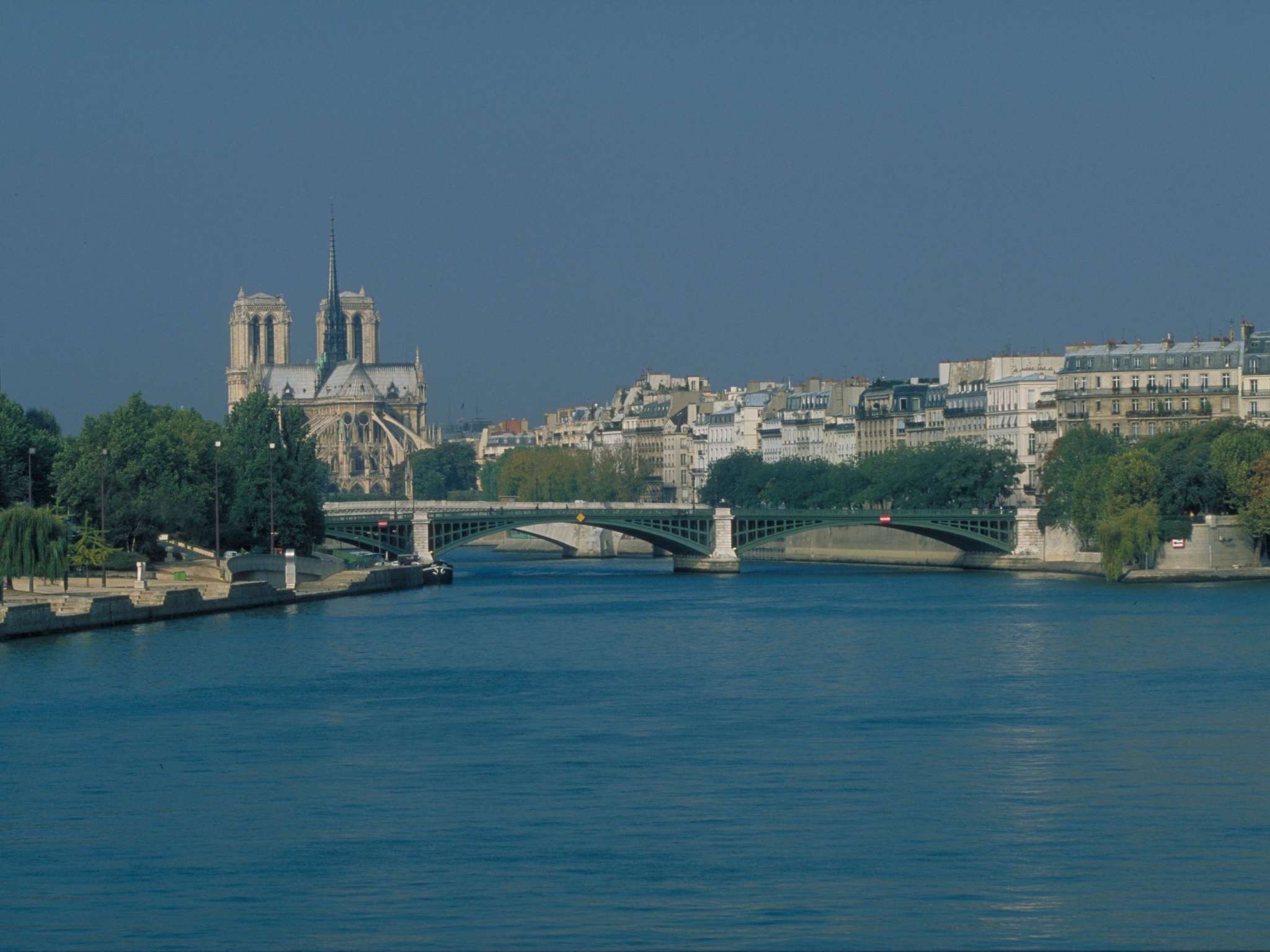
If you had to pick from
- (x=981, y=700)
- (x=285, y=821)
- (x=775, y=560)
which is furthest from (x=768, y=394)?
(x=285, y=821)

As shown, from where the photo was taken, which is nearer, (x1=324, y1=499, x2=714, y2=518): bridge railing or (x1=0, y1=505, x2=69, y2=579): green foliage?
(x1=0, y1=505, x2=69, y2=579): green foliage

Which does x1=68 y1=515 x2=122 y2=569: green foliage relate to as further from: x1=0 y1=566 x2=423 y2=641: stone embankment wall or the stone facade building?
the stone facade building

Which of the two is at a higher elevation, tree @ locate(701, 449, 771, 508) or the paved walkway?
tree @ locate(701, 449, 771, 508)

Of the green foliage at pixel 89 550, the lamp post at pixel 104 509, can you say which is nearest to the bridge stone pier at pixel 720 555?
the lamp post at pixel 104 509

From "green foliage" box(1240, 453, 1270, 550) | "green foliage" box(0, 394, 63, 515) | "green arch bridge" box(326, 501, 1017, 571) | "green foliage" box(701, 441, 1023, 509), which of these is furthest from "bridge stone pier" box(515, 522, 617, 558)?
"green foliage" box(1240, 453, 1270, 550)

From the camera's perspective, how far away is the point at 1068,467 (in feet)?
255

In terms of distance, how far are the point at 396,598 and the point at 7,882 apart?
4252 centimetres

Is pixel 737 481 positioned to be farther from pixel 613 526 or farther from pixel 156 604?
pixel 156 604

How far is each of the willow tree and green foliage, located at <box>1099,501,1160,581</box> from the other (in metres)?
26.9

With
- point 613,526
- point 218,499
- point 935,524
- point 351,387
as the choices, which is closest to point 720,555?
point 613,526

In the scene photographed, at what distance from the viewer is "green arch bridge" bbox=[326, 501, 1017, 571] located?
255 ft

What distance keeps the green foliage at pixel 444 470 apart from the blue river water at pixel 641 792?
411 ft

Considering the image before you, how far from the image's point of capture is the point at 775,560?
92750mm

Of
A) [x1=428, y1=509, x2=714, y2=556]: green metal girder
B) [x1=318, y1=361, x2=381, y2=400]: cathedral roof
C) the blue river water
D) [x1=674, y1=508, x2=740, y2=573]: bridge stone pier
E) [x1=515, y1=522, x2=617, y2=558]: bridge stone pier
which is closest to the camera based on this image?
the blue river water
